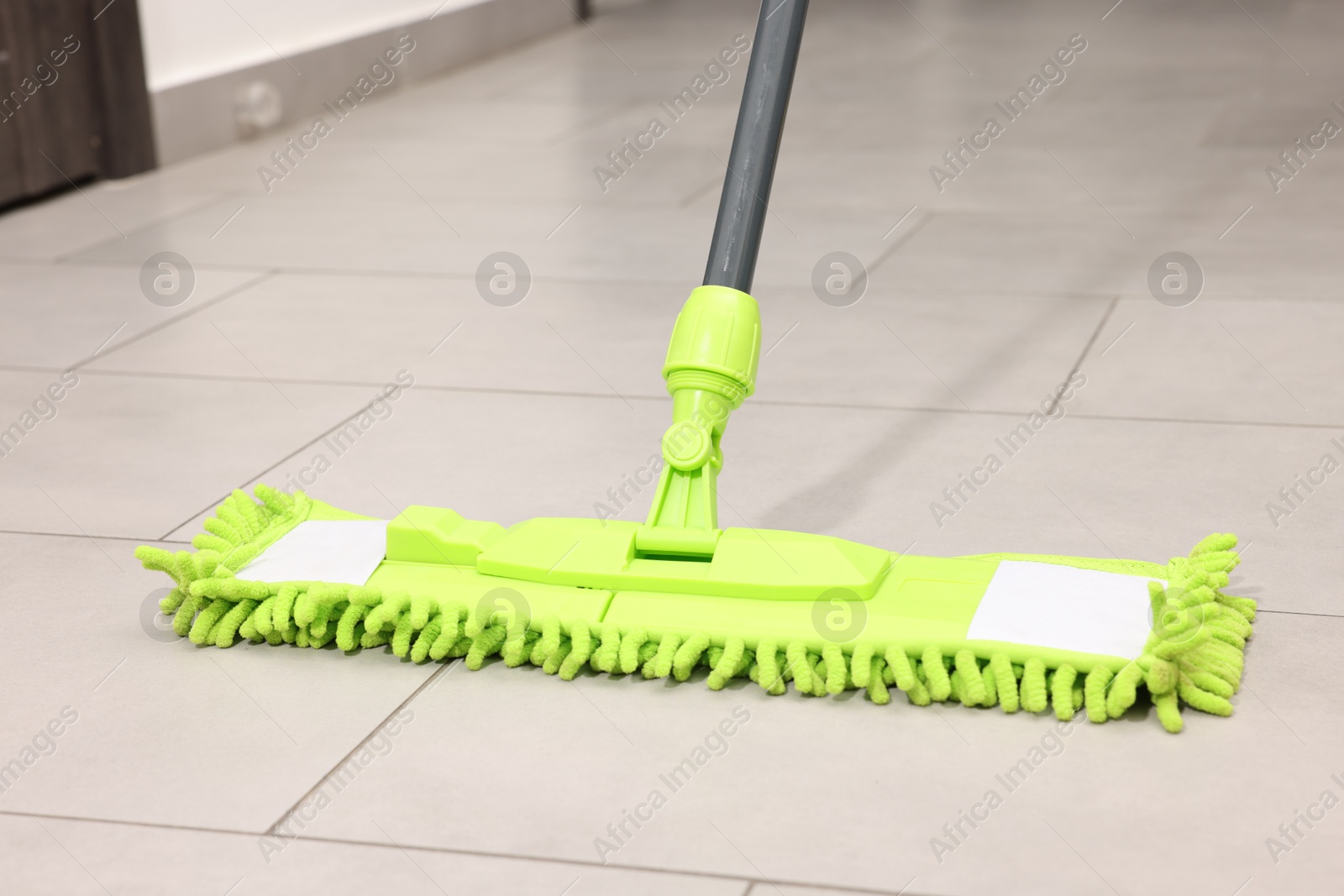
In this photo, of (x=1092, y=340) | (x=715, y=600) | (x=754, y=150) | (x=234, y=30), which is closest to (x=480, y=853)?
(x=715, y=600)

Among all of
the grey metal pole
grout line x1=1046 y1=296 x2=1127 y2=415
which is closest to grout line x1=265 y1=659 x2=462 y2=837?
the grey metal pole

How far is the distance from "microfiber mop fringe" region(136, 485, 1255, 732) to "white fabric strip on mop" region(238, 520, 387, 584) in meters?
0.01

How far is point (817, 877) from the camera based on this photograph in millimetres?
854

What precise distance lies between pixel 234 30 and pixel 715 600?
3022mm

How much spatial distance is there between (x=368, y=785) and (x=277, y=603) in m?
0.20

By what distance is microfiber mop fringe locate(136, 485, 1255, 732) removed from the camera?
1002mm

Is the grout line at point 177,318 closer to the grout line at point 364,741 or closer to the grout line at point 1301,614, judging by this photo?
the grout line at point 364,741

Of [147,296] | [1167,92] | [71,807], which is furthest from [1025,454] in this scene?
[1167,92]

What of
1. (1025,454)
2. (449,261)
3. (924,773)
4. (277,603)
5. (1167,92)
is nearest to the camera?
(924,773)

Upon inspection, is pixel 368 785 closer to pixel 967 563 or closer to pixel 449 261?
pixel 967 563

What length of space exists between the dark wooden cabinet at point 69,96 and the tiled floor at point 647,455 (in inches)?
3.4

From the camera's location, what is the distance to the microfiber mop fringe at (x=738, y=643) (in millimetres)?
1002

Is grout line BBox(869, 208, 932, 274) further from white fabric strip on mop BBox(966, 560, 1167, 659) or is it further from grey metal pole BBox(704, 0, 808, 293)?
white fabric strip on mop BBox(966, 560, 1167, 659)

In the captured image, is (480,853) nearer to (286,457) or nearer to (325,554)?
(325,554)
